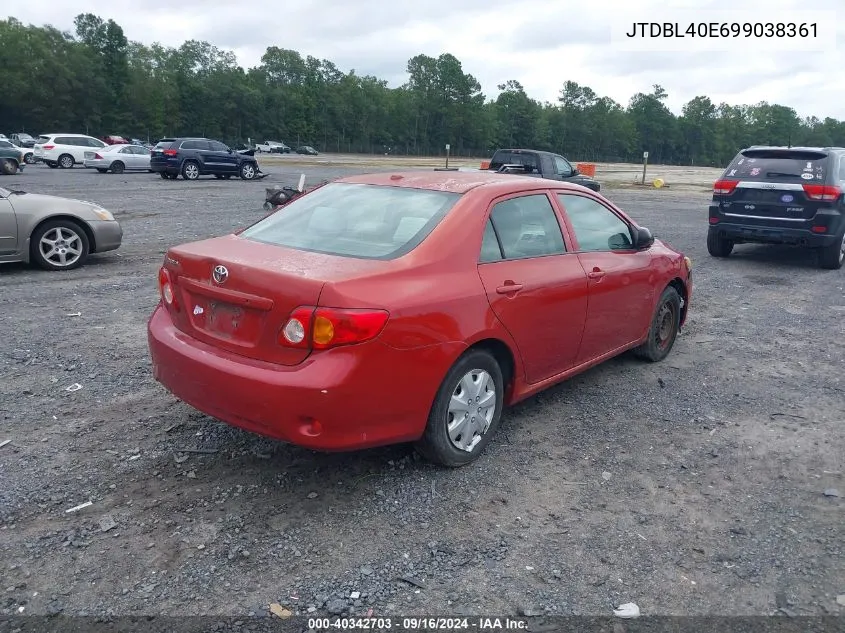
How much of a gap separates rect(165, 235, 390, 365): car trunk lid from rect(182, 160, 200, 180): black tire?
25.1 metres

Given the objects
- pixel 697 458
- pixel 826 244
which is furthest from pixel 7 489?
pixel 826 244

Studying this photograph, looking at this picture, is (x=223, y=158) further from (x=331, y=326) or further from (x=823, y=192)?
(x=331, y=326)

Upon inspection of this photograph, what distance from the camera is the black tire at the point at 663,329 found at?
5.84 meters

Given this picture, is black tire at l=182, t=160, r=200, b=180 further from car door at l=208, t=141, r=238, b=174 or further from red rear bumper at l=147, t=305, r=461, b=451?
red rear bumper at l=147, t=305, r=461, b=451

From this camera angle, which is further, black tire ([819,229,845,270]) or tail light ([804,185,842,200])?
black tire ([819,229,845,270])

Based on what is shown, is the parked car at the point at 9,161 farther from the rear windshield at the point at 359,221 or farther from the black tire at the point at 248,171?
the rear windshield at the point at 359,221

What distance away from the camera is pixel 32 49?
242ft

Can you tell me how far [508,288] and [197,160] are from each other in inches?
1024

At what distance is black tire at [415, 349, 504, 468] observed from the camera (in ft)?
12.2

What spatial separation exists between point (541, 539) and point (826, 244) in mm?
9089

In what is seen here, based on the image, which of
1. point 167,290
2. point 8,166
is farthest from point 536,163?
point 8,166

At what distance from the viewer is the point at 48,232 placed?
890 centimetres

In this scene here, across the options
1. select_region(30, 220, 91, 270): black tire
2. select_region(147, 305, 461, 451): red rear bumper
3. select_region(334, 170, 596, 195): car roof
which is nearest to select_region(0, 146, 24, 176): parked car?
select_region(30, 220, 91, 270): black tire

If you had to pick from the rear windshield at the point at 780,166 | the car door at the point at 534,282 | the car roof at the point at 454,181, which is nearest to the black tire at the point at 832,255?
the rear windshield at the point at 780,166
